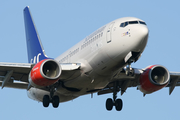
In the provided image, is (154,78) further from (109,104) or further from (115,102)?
(109,104)

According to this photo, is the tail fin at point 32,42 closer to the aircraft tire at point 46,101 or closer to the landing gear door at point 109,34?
the aircraft tire at point 46,101

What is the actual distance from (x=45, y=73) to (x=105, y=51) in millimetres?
4499

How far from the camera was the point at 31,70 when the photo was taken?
25.7 meters

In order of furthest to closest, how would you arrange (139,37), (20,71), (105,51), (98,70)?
(20,71)
(98,70)
(105,51)
(139,37)

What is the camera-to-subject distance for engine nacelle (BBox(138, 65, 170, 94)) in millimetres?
28573

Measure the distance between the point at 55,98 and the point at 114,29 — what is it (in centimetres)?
831

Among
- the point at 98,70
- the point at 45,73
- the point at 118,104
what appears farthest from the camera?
the point at 118,104

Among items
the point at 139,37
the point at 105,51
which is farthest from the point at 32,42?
the point at 139,37

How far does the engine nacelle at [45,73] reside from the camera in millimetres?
24984

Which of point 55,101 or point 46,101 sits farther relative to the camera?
point 55,101

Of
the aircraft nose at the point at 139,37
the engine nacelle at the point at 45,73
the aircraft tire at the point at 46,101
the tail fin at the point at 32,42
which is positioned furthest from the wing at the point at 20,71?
the tail fin at the point at 32,42

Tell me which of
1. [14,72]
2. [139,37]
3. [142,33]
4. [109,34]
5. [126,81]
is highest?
[109,34]

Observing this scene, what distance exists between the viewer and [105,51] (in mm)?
24516

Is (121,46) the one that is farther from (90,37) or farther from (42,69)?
(42,69)
